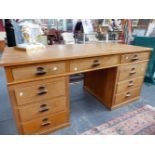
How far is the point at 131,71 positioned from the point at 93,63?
0.62 meters

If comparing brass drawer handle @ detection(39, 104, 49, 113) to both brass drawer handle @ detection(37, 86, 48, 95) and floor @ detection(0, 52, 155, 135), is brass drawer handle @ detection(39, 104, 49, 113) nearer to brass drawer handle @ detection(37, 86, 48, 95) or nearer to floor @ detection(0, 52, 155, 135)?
brass drawer handle @ detection(37, 86, 48, 95)

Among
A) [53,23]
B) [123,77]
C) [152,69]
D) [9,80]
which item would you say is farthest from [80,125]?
[53,23]

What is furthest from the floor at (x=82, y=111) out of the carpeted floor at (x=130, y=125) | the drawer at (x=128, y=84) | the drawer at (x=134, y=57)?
the drawer at (x=134, y=57)

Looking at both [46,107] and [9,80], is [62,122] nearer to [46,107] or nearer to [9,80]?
[46,107]

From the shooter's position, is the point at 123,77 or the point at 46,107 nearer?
the point at 46,107

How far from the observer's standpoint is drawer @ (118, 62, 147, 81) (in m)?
1.58

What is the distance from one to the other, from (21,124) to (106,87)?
109cm

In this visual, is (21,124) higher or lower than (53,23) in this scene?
lower

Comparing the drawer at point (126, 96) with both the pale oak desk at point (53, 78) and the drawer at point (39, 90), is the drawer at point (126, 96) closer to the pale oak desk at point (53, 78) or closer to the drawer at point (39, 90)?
the pale oak desk at point (53, 78)

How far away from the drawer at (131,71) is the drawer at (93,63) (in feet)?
0.52

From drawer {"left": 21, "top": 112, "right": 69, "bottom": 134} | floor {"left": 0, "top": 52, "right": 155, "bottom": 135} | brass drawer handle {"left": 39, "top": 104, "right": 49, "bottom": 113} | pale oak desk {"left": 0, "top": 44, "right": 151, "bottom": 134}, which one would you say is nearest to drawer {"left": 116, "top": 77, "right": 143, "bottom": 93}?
pale oak desk {"left": 0, "top": 44, "right": 151, "bottom": 134}

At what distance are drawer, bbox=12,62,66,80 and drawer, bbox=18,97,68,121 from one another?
0.27 meters

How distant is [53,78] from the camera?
1.15m
